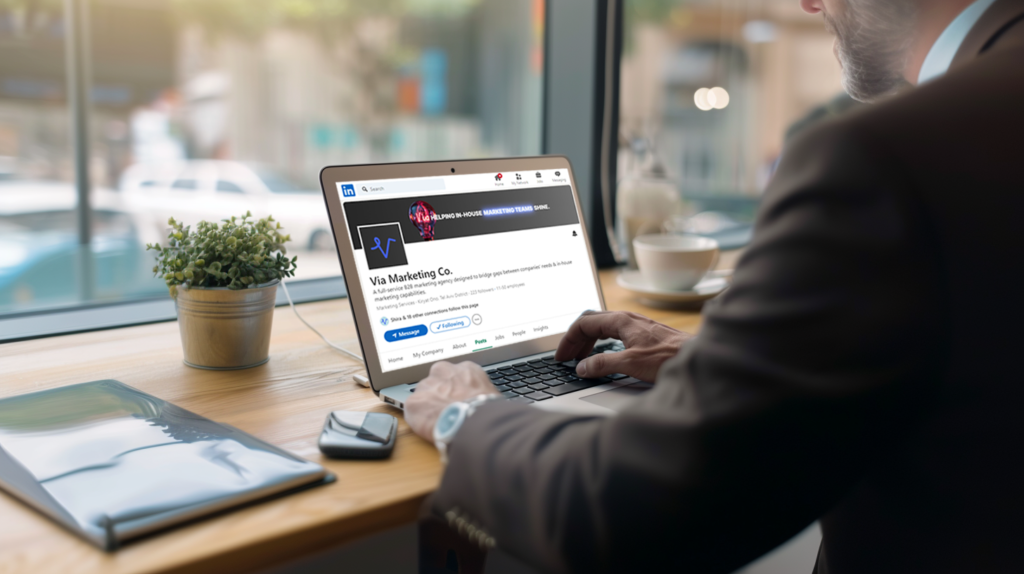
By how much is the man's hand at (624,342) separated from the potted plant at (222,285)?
1.36 ft

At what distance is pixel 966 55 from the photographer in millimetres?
590

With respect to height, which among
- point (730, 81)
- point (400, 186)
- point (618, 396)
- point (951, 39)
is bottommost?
point (618, 396)

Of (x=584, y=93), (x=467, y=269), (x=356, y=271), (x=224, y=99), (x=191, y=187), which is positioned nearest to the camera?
(x=356, y=271)

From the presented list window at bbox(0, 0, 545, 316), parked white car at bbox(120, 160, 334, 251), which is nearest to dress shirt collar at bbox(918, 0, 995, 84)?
window at bbox(0, 0, 545, 316)

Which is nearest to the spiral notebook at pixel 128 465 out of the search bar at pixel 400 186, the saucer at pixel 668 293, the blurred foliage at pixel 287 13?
the search bar at pixel 400 186

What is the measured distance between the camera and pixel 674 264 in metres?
1.43

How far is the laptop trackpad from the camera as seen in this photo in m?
0.87

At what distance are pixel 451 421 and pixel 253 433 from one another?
0.78 ft

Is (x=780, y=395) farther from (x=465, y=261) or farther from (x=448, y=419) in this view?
(x=465, y=261)

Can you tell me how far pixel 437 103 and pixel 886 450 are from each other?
16.2 feet

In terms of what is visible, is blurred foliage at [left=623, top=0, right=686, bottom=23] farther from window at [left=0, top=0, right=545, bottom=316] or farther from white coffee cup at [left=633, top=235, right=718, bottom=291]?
white coffee cup at [left=633, top=235, right=718, bottom=291]

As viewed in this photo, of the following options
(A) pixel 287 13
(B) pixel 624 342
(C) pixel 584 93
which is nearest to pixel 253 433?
(B) pixel 624 342

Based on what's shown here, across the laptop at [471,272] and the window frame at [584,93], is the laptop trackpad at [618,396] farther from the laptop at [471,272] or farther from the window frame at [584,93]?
the window frame at [584,93]

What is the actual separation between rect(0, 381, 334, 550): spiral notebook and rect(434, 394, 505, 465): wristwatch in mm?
105
